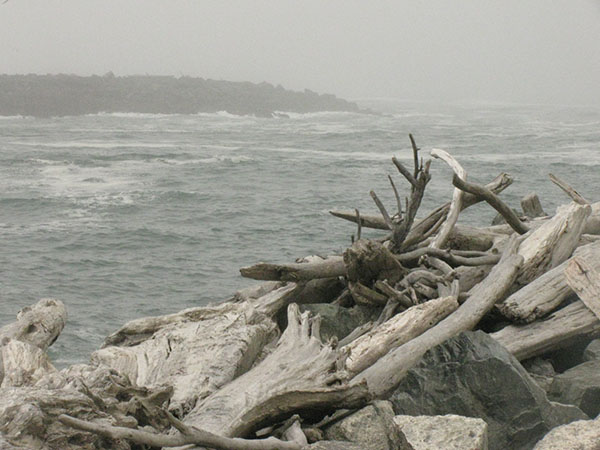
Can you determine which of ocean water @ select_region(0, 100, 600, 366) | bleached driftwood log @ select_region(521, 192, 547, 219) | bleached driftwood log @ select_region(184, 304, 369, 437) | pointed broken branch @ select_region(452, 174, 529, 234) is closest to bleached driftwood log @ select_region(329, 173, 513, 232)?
pointed broken branch @ select_region(452, 174, 529, 234)

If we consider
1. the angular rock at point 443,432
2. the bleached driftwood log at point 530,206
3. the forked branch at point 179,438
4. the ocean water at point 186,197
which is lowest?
the ocean water at point 186,197

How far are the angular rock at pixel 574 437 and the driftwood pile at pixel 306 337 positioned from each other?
1.08 meters

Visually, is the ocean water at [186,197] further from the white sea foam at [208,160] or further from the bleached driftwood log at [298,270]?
the bleached driftwood log at [298,270]

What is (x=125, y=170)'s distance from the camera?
31.5 meters

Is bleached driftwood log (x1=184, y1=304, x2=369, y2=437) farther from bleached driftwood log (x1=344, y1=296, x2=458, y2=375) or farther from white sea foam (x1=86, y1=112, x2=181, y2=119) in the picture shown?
white sea foam (x1=86, y1=112, x2=181, y2=119)

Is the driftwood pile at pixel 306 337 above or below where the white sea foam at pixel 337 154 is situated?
above

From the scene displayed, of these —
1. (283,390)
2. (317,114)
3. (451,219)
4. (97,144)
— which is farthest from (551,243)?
(317,114)

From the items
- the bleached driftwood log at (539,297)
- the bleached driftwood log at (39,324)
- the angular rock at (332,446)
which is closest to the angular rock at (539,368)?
the bleached driftwood log at (539,297)

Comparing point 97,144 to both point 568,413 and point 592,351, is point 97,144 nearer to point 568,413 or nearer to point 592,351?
point 592,351

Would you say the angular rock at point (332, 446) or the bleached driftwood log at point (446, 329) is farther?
the bleached driftwood log at point (446, 329)

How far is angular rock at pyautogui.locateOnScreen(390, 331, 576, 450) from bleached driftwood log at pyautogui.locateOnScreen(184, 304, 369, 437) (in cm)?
57

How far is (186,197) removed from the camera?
84.1 ft

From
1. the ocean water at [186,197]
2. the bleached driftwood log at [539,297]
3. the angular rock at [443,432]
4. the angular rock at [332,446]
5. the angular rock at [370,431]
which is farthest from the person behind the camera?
the ocean water at [186,197]

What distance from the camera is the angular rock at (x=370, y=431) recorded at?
166 inches
